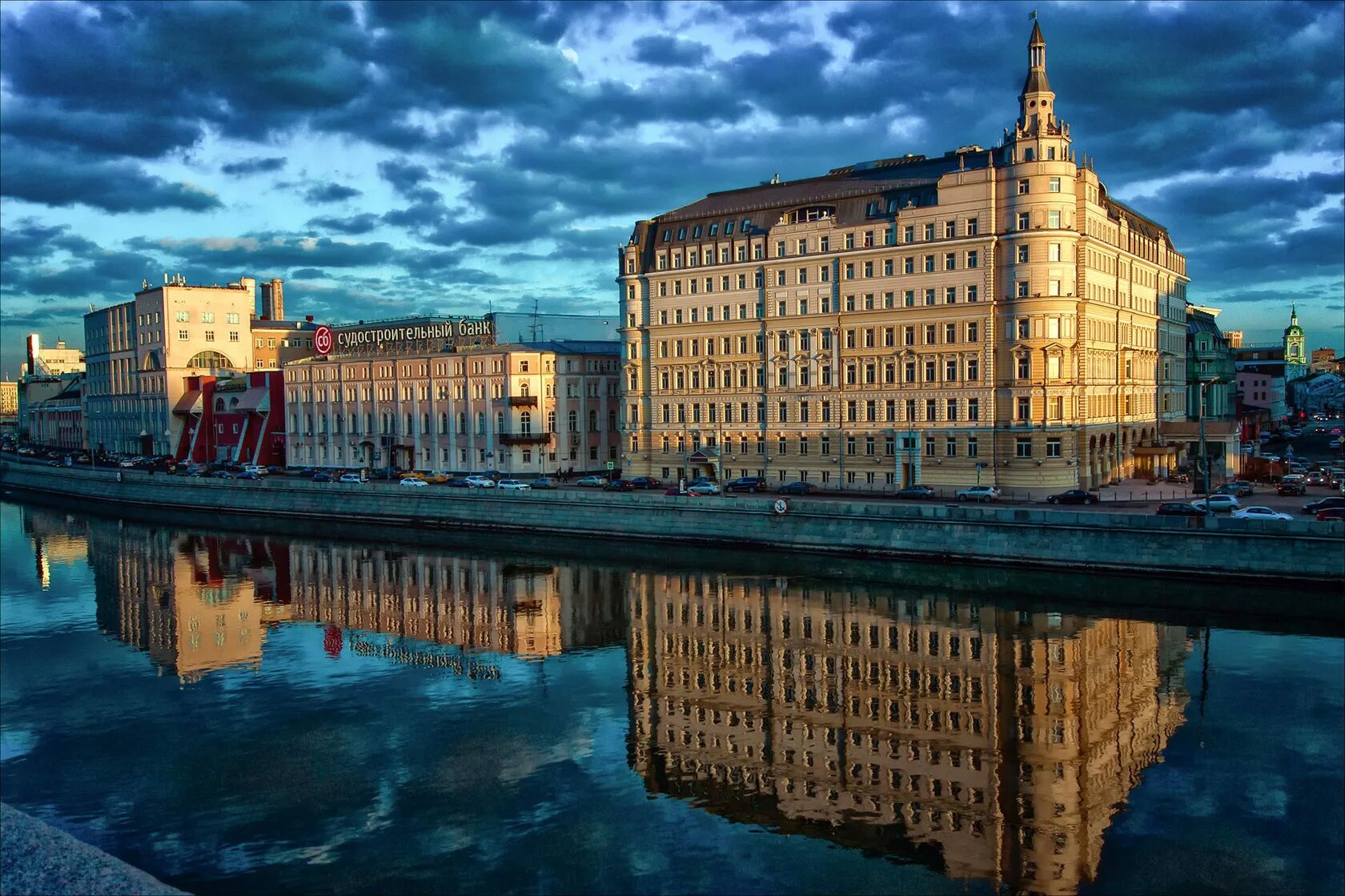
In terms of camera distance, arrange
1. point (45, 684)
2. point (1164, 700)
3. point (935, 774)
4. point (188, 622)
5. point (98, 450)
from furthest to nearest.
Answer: point (98, 450), point (188, 622), point (45, 684), point (1164, 700), point (935, 774)

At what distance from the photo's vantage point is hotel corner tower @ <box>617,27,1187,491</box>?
64.9 metres

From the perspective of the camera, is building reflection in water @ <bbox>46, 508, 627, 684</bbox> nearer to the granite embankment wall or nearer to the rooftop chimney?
the granite embankment wall

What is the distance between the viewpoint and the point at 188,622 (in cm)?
4950

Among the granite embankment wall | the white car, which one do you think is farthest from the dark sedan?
the white car

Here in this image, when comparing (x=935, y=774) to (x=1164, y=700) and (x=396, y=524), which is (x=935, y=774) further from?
(x=396, y=524)

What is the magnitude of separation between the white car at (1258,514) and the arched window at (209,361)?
11789cm

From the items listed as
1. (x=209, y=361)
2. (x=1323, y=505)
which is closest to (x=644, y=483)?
(x=1323, y=505)

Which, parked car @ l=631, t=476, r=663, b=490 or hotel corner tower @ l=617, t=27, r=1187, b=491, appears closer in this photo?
hotel corner tower @ l=617, t=27, r=1187, b=491

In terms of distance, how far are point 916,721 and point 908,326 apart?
42187 millimetres

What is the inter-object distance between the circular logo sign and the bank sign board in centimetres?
10

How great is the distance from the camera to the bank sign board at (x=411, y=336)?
95250 millimetres

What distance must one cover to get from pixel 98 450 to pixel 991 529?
134003 millimetres

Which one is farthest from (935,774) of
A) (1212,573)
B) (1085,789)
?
(1212,573)

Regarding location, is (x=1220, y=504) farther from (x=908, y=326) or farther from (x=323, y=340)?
(x=323, y=340)
